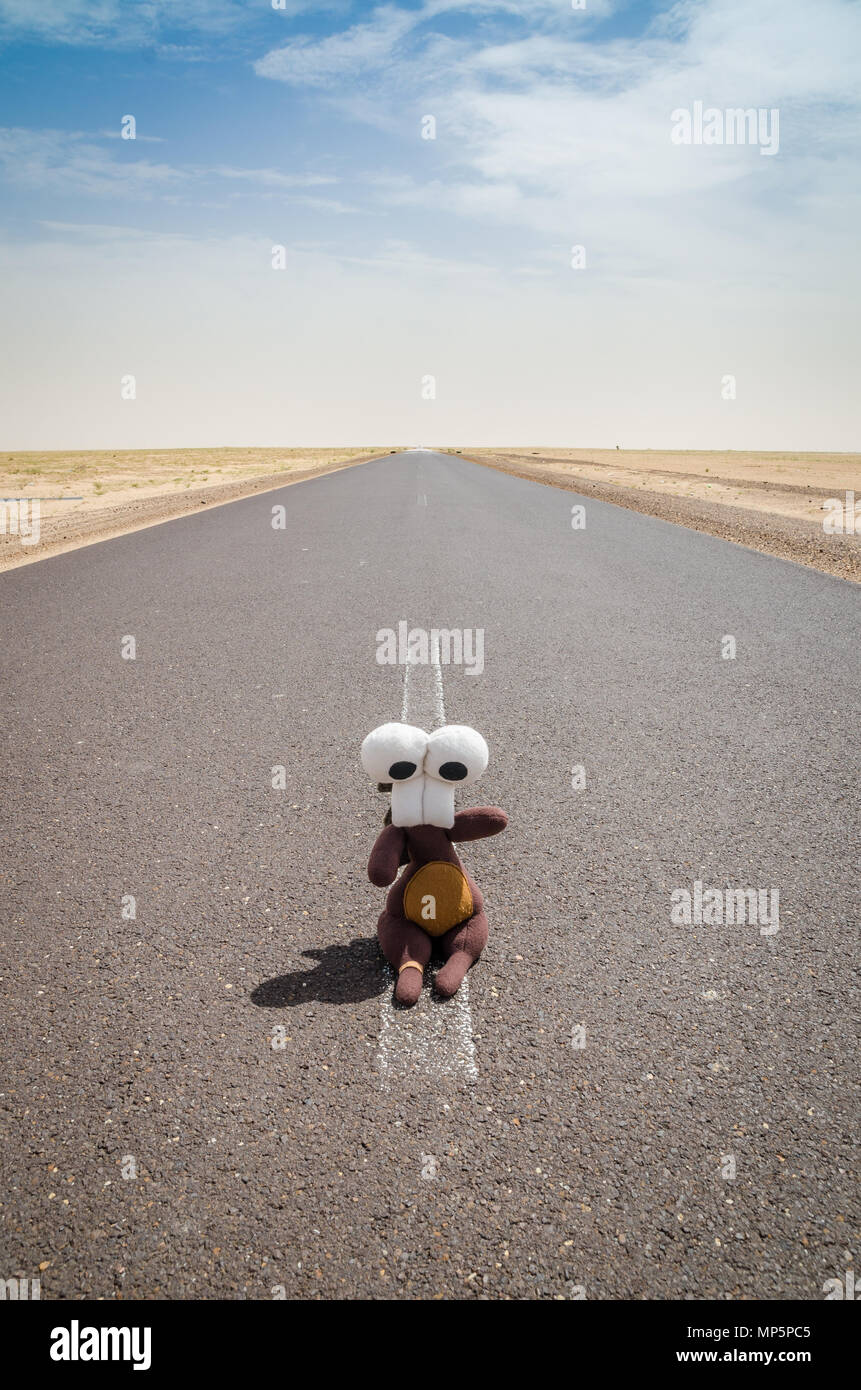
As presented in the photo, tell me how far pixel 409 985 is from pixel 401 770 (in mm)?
744

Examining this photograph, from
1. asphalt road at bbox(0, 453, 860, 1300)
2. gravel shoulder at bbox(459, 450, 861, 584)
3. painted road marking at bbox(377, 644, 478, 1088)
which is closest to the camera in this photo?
asphalt road at bbox(0, 453, 860, 1300)

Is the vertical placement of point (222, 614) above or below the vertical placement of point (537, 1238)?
above

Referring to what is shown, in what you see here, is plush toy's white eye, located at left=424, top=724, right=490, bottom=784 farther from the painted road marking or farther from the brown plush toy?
the painted road marking

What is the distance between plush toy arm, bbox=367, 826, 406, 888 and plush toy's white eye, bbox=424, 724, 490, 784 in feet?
0.93

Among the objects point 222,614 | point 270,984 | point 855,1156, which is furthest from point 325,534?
point 855,1156

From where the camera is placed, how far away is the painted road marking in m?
2.41

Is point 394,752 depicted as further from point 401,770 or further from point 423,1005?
point 423,1005

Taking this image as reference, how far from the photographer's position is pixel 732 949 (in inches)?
119

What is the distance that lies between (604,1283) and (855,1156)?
83 centimetres

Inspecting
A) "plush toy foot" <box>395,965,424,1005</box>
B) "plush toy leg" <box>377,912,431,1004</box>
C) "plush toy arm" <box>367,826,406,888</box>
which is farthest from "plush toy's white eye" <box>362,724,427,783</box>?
"plush toy foot" <box>395,965,424,1005</box>

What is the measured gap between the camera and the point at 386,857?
9.55ft

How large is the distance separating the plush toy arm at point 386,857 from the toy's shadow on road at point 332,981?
0.95 feet
